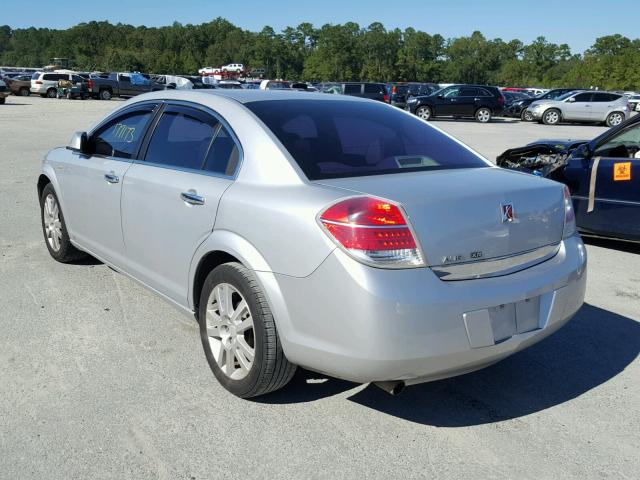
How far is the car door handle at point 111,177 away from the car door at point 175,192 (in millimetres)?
143

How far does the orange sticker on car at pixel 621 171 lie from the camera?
6.23 meters

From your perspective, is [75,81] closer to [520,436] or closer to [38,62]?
[520,436]

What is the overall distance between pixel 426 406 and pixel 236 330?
42.0 inches

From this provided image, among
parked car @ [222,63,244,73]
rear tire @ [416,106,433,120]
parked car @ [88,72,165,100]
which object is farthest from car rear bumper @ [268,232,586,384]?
parked car @ [222,63,244,73]

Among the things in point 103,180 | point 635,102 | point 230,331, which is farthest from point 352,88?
point 230,331

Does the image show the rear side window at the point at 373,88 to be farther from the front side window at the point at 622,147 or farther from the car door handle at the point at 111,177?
the car door handle at the point at 111,177

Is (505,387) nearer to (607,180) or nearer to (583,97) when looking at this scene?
(607,180)

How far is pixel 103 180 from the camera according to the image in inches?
175

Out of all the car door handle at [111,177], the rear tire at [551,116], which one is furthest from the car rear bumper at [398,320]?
the rear tire at [551,116]

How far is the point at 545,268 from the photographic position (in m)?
3.15

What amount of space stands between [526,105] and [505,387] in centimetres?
3240

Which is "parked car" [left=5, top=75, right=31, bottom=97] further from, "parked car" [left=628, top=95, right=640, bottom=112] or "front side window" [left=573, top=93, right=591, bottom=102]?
"parked car" [left=628, top=95, right=640, bottom=112]

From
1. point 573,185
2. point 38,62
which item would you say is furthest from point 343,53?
point 573,185

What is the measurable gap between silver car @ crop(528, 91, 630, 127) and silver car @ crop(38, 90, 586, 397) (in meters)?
27.4
